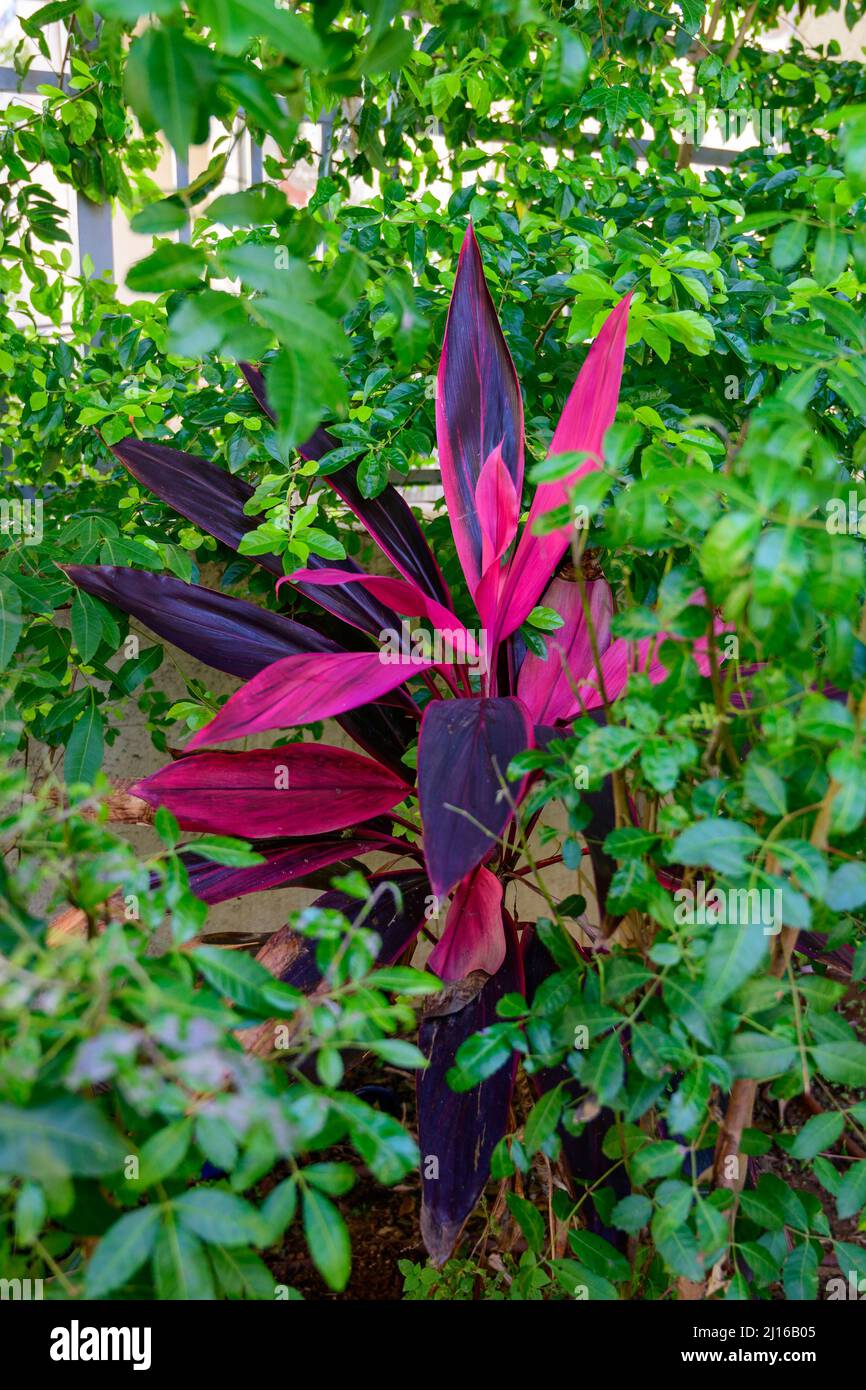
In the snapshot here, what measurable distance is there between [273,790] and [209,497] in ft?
1.31

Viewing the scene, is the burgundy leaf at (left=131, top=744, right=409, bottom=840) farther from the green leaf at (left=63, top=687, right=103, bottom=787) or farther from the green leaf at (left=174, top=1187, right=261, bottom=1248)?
the green leaf at (left=174, top=1187, right=261, bottom=1248)

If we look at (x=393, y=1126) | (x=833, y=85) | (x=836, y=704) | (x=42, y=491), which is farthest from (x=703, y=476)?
(x=833, y=85)

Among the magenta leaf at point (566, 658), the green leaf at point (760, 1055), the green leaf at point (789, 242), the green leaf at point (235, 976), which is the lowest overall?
the green leaf at point (760, 1055)

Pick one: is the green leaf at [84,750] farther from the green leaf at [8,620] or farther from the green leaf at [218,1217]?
the green leaf at [218,1217]

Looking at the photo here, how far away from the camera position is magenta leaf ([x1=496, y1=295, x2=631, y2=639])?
116 cm

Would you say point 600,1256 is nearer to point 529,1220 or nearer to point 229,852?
point 529,1220

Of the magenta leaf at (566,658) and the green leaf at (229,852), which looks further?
the magenta leaf at (566,658)

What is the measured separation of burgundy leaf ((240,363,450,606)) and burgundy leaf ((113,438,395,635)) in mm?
70

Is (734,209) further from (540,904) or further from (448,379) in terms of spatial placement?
(540,904)

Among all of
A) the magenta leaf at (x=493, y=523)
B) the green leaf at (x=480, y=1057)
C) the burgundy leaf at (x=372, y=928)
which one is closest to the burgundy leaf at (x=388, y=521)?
the magenta leaf at (x=493, y=523)

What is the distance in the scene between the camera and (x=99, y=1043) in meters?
0.50

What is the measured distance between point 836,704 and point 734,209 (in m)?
0.96

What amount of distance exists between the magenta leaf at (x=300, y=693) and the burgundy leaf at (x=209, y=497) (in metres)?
0.22

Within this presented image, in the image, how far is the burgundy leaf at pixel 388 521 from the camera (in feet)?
4.42
